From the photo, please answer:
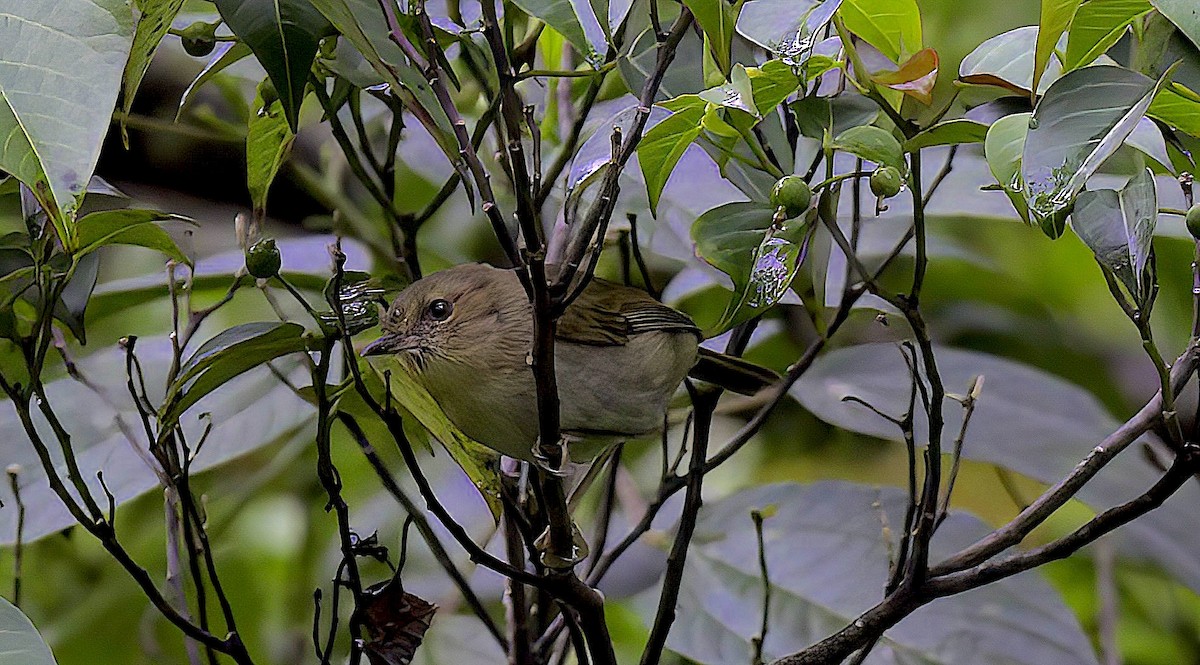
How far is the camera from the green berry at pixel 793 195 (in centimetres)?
59

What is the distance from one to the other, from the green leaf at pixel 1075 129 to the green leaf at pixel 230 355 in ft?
1.37

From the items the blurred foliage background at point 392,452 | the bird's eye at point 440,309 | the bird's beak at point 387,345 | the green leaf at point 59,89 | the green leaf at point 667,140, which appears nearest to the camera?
the green leaf at point 59,89

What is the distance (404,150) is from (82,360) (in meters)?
0.44

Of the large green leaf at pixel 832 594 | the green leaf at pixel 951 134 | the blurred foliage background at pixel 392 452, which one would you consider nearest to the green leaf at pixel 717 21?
the green leaf at pixel 951 134

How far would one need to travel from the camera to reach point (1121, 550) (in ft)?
4.52

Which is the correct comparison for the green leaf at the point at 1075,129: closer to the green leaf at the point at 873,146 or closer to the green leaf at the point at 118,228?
the green leaf at the point at 873,146

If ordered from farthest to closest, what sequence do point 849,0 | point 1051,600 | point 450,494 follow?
point 450,494, point 1051,600, point 849,0

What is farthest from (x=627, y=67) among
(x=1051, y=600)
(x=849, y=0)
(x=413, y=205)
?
(x=413, y=205)

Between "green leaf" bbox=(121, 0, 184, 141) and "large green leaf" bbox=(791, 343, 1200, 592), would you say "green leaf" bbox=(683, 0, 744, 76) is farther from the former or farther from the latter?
"large green leaf" bbox=(791, 343, 1200, 592)

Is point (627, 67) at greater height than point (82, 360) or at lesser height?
greater

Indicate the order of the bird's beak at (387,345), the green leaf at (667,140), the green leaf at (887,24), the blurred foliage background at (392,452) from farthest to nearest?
the blurred foliage background at (392,452)
the bird's beak at (387,345)
the green leaf at (887,24)
the green leaf at (667,140)

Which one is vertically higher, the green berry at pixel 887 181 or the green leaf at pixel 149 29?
the green leaf at pixel 149 29

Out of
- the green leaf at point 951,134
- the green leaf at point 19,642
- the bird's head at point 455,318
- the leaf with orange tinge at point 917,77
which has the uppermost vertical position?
the leaf with orange tinge at point 917,77

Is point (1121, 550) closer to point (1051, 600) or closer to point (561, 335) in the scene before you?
point (1051, 600)
